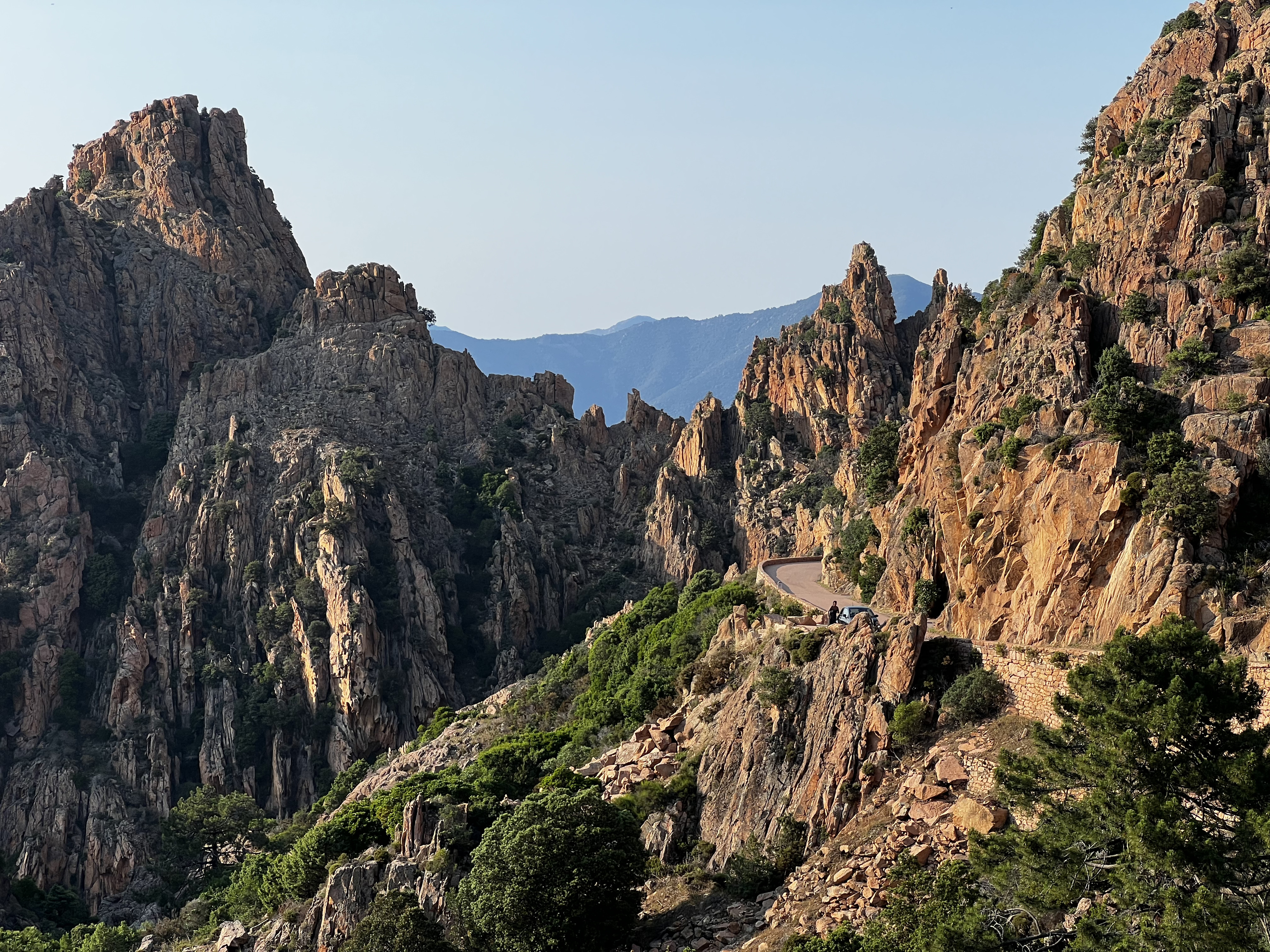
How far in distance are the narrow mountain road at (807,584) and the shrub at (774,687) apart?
5224 millimetres

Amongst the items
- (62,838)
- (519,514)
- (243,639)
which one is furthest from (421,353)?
(62,838)

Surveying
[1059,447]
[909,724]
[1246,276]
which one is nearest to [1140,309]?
[1246,276]

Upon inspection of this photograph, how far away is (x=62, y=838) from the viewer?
305 feet

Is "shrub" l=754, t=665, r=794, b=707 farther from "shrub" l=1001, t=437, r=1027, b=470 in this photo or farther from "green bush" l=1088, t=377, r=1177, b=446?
"green bush" l=1088, t=377, r=1177, b=446

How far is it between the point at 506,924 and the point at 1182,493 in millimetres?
24610

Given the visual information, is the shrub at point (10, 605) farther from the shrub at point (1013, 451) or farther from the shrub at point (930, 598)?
the shrub at point (1013, 451)

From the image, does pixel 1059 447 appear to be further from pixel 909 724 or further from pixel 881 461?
pixel 881 461

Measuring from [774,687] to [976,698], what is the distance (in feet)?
26.7

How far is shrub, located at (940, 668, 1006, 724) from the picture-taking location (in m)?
38.1

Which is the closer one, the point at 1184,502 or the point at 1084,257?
the point at 1184,502

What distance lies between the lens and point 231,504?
113 m

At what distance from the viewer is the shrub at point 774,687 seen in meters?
43.6

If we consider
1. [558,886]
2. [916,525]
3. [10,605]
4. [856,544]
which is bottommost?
[558,886]

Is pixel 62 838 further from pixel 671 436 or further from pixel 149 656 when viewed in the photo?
pixel 671 436
